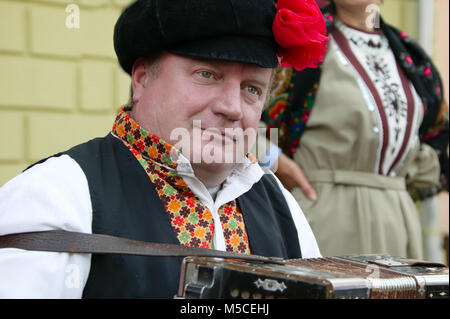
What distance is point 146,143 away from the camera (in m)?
1.87

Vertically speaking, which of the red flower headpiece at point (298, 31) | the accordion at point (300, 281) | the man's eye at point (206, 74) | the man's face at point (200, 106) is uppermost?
the red flower headpiece at point (298, 31)

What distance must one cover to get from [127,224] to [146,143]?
0.83 ft

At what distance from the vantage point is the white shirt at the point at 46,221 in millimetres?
1566

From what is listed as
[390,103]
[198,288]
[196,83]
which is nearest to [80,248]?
[198,288]

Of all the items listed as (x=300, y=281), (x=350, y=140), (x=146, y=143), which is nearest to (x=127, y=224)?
(x=146, y=143)

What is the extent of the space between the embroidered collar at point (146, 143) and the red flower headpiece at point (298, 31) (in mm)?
435

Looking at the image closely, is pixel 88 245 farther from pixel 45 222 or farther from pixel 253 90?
pixel 253 90

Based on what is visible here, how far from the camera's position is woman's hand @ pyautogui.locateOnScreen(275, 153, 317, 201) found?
2936 millimetres

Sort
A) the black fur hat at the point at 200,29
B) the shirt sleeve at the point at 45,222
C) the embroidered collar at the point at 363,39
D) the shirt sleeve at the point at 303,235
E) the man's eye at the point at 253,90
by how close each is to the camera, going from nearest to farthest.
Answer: the shirt sleeve at the point at 45,222, the black fur hat at the point at 200,29, the man's eye at the point at 253,90, the shirt sleeve at the point at 303,235, the embroidered collar at the point at 363,39

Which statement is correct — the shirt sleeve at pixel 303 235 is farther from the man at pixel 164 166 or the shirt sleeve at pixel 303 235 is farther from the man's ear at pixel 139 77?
the man's ear at pixel 139 77

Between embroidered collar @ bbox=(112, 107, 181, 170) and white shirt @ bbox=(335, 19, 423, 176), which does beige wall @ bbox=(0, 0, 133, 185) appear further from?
embroidered collar @ bbox=(112, 107, 181, 170)

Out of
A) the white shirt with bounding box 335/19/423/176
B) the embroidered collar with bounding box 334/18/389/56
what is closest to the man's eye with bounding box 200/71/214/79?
the white shirt with bounding box 335/19/423/176

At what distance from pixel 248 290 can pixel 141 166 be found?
0.53 metres

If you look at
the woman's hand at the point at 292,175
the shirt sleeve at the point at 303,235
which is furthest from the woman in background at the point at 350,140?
the shirt sleeve at the point at 303,235
